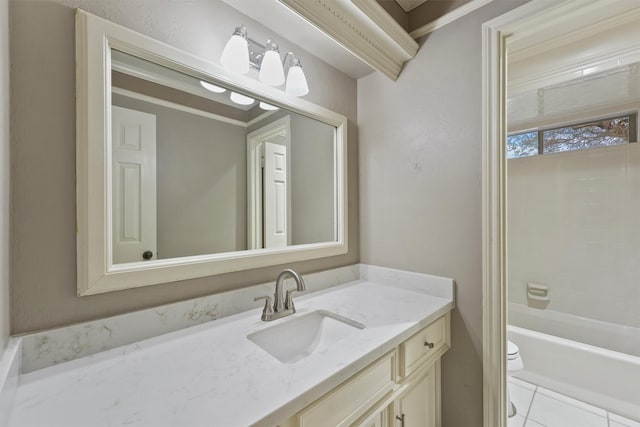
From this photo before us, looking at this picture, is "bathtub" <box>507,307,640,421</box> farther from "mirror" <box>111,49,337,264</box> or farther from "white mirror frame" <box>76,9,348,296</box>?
"white mirror frame" <box>76,9,348,296</box>

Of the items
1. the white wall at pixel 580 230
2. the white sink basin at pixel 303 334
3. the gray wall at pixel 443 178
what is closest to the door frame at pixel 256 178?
the white sink basin at pixel 303 334

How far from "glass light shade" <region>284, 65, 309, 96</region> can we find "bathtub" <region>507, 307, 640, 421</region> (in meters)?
2.32

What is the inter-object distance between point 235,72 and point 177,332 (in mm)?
1002

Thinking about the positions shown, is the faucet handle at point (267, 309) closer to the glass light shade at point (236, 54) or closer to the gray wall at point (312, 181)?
the gray wall at point (312, 181)

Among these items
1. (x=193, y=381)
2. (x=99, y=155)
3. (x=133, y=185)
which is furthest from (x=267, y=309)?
(x=99, y=155)

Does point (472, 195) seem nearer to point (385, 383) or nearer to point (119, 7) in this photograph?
point (385, 383)

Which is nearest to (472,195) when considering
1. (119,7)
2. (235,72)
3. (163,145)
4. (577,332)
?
(235,72)

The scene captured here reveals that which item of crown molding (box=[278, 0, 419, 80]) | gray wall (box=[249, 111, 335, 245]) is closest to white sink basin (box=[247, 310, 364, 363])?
gray wall (box=[249, 111, 335, 245])

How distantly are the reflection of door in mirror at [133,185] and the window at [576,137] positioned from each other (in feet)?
9.57

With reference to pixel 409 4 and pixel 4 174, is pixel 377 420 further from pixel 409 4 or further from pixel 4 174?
pixel 409 4

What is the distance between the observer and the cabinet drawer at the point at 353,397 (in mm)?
629

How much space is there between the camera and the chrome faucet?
0.99m

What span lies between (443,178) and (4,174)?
1.49m

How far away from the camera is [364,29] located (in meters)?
1.15
